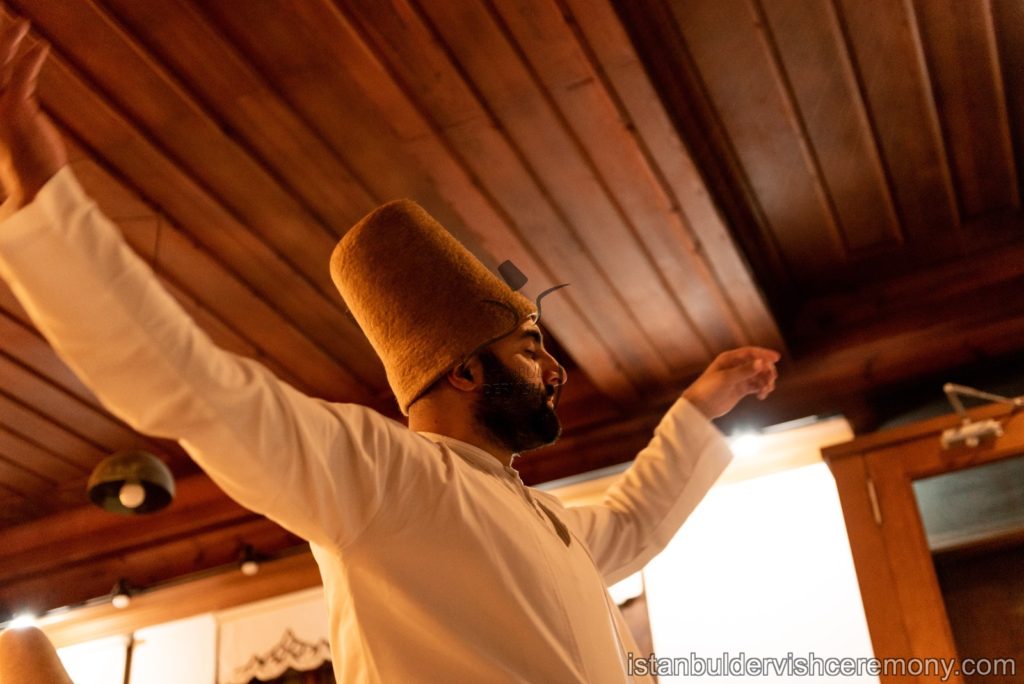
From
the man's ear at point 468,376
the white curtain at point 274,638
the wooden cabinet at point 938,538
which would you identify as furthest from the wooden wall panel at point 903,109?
the white curtain at point 274,638

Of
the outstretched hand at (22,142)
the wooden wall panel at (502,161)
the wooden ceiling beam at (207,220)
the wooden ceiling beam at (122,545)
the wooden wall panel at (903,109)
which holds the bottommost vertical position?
the outstretched hand at (22,142)

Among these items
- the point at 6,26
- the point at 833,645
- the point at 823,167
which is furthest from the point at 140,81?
the point at 833,645

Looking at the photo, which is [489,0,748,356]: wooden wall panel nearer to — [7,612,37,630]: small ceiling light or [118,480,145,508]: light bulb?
[118,480,145,508]: light bulb

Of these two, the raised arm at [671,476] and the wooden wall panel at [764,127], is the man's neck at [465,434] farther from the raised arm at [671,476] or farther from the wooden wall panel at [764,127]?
the wooden wall panel at [764,127]

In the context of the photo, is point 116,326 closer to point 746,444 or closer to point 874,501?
point 874,501

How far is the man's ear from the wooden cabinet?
1.43m

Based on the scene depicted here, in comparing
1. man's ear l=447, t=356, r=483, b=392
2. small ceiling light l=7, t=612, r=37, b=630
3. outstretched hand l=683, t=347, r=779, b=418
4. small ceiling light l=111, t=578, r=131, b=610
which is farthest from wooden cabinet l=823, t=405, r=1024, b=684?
small ceiling light l=7, t=612, r=37, b=630

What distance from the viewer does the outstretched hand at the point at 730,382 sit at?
2.02 metres

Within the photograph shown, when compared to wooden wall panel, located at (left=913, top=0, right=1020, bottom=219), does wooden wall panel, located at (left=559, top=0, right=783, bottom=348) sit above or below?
below

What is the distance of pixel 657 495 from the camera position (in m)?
1.95

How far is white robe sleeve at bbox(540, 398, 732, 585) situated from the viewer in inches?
74.0

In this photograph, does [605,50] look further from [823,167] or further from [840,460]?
[840,460]

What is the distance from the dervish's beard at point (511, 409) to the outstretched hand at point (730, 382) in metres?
0.50

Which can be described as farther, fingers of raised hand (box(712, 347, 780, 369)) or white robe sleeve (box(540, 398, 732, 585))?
fingers of raised hand (box(712, 347, 780, 369))
